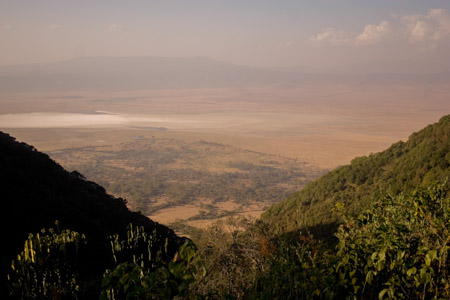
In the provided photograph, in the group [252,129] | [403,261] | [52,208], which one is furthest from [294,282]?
[252,129]

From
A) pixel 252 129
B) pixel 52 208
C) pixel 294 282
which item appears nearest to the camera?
pixel 294 282

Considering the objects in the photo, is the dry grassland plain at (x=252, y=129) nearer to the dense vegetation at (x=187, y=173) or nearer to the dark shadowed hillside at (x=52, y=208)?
the dense vegetation at (x=187, y=173)

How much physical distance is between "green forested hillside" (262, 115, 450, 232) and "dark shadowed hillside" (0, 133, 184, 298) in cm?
1192

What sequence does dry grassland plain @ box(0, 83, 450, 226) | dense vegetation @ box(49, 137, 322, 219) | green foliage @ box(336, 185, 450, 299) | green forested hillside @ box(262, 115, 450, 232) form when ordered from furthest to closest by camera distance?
dry grassland plain @ box(0, 83, 450, 226) < dense vegetation @ box(49, 137, 322, 219) < green forested hillside @ box(262, 115, 450, 232) < green foliage @ box(336, 185, 450, 299)

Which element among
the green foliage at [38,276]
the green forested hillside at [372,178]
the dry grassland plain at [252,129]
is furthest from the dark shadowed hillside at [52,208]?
the dry grassland plain at [252,129]

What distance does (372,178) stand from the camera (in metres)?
33.0

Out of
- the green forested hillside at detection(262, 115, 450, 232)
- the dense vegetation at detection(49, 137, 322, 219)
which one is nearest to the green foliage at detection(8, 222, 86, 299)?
the green forested hillside at detection(262, 115, 450, 232)

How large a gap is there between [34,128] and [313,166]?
109487 millimetres

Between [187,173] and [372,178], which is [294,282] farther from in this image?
[187,173]

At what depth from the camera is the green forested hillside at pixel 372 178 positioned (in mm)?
25672

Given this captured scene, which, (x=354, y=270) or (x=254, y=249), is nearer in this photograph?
(x=354, y=270)

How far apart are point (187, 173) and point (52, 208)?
8061 cm

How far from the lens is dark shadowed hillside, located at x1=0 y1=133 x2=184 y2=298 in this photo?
41.4 ft

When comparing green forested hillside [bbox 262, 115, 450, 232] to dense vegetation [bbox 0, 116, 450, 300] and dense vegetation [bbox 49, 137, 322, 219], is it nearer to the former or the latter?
dense vegetation [bbox 0, 116, 450, 300]
